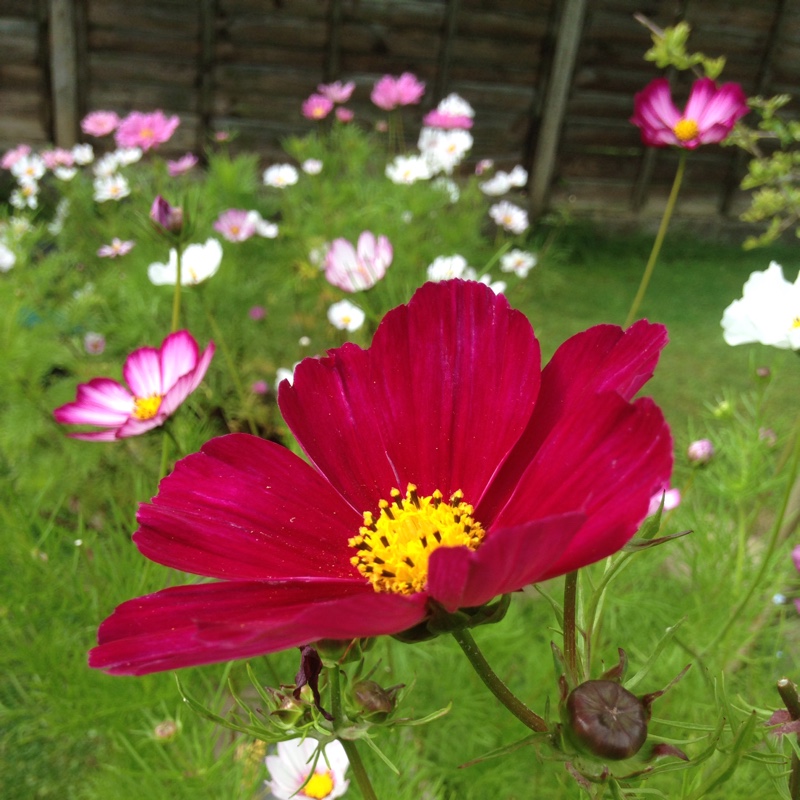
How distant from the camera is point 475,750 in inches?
27.5

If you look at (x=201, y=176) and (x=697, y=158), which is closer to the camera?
(x=201, y=176)

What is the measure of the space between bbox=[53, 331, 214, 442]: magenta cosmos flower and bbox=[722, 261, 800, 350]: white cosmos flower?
33 cm

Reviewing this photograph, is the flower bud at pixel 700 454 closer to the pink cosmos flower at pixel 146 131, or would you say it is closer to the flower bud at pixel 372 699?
the flower bud at pixel 372 699

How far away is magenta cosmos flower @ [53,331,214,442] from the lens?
20.9 inches

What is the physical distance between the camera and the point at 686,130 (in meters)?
0.79

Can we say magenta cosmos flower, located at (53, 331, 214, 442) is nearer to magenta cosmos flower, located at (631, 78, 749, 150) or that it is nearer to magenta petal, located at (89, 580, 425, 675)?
magenta petal, located at (89, 580, 425, 675)

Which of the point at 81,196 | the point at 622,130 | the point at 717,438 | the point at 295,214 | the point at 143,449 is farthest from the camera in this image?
the point at 622,130

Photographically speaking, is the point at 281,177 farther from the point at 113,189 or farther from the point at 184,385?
the point at 184,385

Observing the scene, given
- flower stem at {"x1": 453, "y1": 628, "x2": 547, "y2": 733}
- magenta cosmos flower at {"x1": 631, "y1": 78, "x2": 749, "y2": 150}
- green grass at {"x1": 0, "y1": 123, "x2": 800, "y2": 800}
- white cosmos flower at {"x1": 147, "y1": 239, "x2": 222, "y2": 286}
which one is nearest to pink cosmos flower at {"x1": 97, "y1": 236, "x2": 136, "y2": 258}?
green grass at {"x1": 0, "y1": 123, "x2": 800, "y2": 800}

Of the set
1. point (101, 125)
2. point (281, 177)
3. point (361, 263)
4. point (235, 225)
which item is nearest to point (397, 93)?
point (281, 177)

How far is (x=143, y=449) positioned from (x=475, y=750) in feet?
2.70

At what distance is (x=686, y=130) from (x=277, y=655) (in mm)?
645

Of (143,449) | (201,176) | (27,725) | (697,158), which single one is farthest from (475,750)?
(697,158)

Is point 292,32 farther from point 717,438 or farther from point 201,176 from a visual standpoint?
point 717,438
